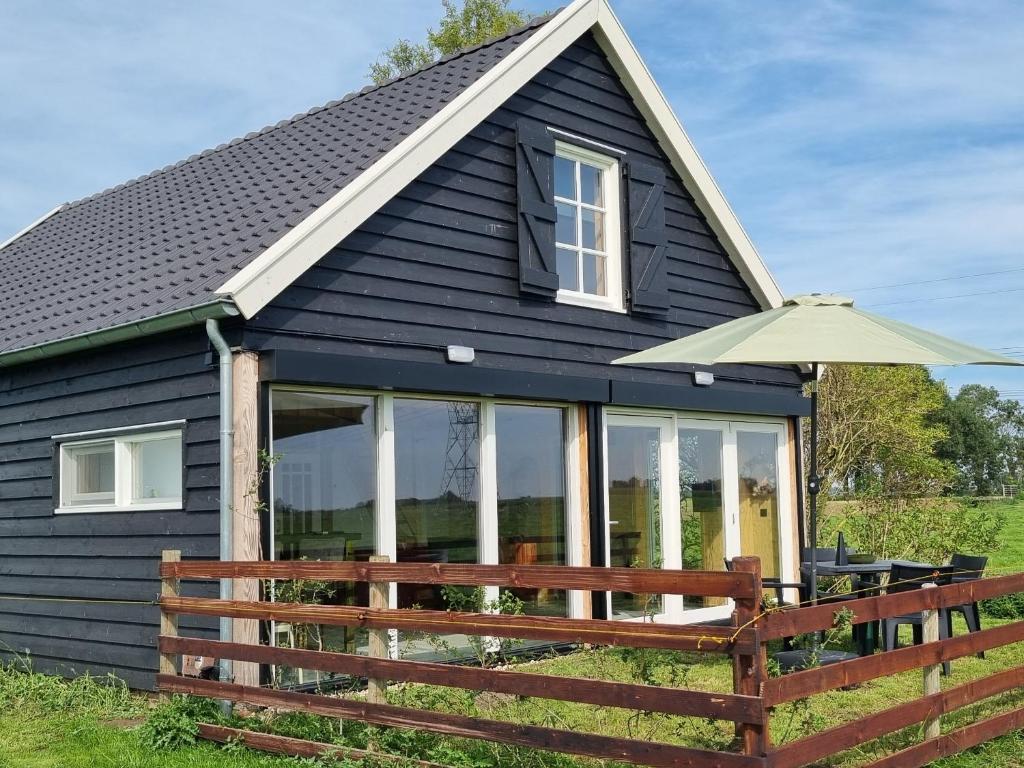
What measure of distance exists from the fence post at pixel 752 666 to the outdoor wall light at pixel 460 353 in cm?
467

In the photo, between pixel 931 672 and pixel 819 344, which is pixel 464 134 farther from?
pixel 931 672

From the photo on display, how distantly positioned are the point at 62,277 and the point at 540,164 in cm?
469

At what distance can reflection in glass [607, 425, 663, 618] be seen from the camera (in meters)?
10.5

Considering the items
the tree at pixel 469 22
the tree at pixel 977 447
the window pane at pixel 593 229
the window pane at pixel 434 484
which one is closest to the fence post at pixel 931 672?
the window pane at pixel 434 484

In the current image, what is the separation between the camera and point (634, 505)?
1075cm

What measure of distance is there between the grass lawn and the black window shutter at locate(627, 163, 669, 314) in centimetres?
375

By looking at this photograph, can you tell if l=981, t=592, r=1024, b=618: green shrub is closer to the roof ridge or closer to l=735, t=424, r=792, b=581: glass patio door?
l=735, t=424, r=792, b=581: glass patio door

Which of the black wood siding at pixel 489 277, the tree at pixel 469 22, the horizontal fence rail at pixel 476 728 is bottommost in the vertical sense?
the horizontal fence rail at pixel 476 728

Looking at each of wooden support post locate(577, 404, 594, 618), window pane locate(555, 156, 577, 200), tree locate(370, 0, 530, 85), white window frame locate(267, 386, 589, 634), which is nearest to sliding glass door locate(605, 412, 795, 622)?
wooden support post locate(577, 404, 594, 618)

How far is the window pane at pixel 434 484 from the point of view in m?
8.66

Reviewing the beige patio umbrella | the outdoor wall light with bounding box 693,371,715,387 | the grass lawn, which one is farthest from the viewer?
the outdoor wall light with bounding box 693,371,715,387

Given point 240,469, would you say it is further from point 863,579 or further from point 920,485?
point 920,485

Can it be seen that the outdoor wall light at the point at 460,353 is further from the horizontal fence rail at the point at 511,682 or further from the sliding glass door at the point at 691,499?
the horizontal fence rail at the point at 511,682

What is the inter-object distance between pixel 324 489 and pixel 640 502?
3.74m
